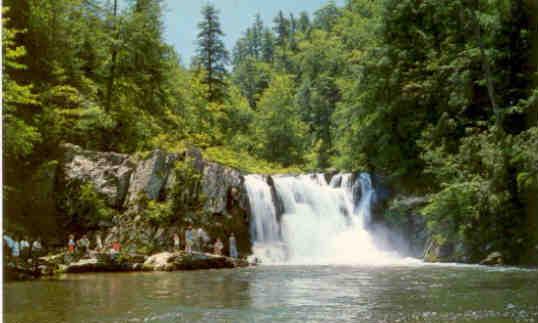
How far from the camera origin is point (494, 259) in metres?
16.1

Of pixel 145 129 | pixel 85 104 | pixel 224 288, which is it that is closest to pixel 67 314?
pixel 224 288

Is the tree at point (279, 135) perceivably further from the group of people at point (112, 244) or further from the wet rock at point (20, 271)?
the wet rock at point (20, 271)

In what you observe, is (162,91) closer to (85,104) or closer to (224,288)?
(85,104)

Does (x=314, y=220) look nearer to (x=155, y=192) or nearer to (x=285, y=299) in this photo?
(x=155, y=192)

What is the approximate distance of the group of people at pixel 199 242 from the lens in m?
19.2

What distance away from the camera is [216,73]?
42125 millimetres

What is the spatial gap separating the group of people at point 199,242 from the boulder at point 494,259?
9.29 m

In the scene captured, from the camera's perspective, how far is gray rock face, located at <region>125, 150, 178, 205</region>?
20.2 meters

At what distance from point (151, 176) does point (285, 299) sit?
13162 mm

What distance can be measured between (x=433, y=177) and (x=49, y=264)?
15424mm

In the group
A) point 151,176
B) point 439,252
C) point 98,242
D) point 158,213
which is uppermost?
point 151,176

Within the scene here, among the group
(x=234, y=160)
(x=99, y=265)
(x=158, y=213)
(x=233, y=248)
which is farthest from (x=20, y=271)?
(x=234, y=160)

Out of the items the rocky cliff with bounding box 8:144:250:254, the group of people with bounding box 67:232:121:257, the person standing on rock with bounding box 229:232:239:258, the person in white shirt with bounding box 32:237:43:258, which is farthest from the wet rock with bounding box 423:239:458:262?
the person in white shirt with bounding box 32:237:43:258

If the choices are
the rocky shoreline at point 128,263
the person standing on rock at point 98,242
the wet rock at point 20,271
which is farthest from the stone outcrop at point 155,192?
the wet rock at point 20,271
